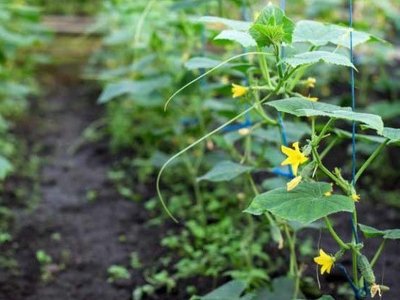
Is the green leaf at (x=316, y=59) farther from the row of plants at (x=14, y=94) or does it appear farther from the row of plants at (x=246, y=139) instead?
the row of plants at (x=14, y=94)

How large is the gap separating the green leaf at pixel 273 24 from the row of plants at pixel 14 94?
1.20 metres

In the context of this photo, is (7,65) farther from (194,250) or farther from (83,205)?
(194,250)

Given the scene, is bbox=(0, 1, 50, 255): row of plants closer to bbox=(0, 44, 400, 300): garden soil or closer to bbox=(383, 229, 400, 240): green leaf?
bbox=(0, 44, 400, 300): garden soil

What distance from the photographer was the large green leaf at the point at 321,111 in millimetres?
1183

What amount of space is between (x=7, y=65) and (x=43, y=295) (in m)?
2.11

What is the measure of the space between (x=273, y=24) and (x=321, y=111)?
0.21 metres

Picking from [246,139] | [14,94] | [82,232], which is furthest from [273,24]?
[14,94]

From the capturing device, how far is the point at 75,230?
2.45 meters

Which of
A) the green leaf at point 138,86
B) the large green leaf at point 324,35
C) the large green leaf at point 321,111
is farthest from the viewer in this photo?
the green leaf at point 138,86

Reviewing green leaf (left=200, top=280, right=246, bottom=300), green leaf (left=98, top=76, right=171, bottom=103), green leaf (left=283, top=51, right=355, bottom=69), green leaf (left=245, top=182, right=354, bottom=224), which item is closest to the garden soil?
green leaf (left=200, top=280, right=246, bottom=300)

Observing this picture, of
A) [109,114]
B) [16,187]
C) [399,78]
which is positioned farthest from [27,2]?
[399,78]

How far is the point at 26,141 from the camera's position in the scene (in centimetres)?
333

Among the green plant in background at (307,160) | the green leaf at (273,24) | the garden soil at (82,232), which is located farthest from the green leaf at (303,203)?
the garden soil at (82,232)

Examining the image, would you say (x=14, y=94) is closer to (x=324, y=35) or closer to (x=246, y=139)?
(x=246, y=139)
